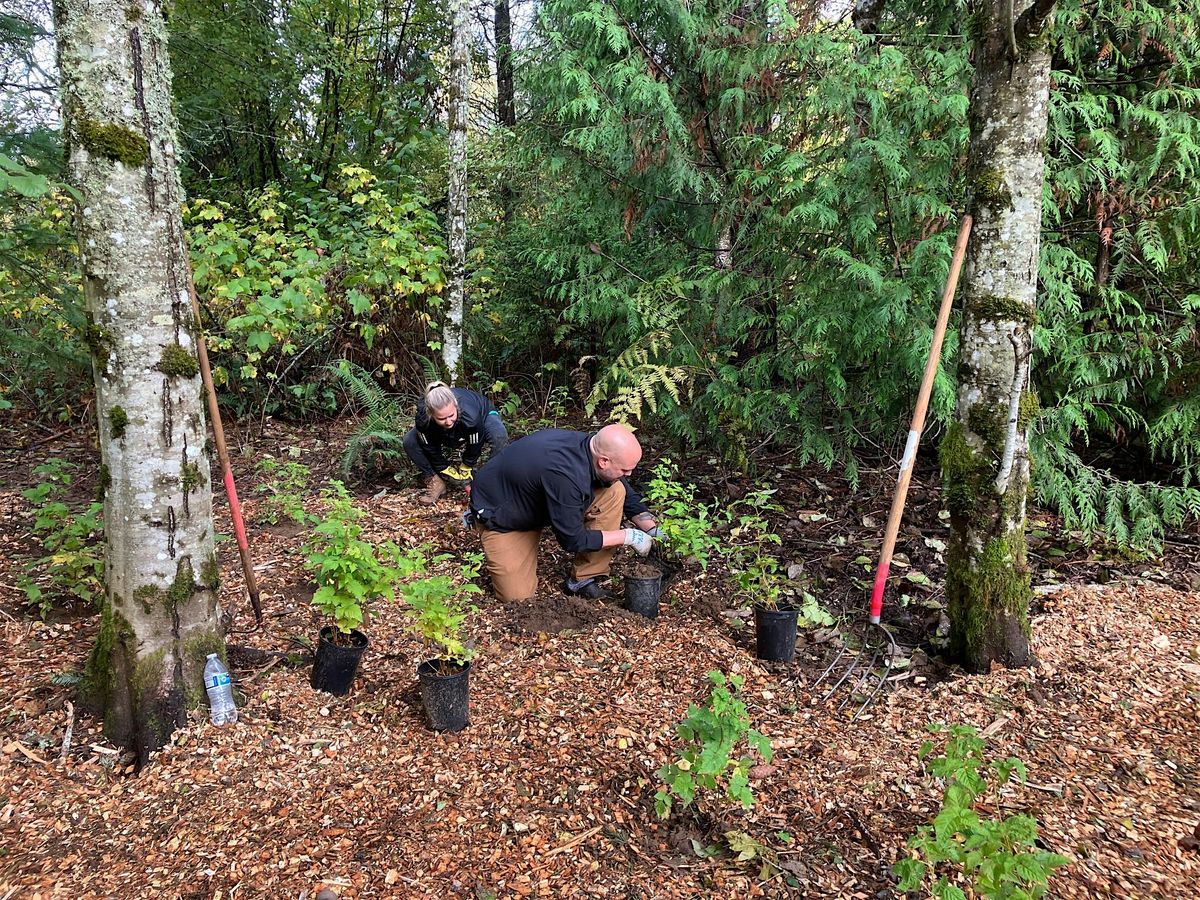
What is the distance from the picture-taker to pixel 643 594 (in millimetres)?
3932

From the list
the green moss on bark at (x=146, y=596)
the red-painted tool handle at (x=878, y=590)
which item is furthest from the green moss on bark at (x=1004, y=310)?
the green moss on bark at (x=146, y=596)

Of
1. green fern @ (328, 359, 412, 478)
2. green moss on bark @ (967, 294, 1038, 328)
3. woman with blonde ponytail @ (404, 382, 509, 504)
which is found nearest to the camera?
green moss on bark @ (967, 294, 1038, 328)

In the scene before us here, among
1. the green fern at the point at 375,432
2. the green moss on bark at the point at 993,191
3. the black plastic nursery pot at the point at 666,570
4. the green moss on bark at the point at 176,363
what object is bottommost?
the black plastic nursery pot at the point at 666,570

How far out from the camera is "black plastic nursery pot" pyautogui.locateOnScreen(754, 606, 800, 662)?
3.47 metres

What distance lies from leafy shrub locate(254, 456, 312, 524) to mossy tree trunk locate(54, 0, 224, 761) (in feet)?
5.13

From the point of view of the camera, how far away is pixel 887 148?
409 cm

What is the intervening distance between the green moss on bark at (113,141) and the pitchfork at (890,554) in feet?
10.5

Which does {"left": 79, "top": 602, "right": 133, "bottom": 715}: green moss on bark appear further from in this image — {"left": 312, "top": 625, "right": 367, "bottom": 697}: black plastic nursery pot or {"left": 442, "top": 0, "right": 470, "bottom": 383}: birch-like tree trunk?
{"left": 442, "top": 0, "right": 470, "bottom": 383}: birch-like tree trunk

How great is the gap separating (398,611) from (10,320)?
6.29 metres

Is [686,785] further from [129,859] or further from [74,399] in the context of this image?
[74,399]

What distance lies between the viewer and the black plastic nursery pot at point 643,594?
3924mm

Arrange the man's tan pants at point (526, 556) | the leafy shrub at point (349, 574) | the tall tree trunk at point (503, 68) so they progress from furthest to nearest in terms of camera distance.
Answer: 1. the tall tree trunk at point (503, 68)
2. the man's tan pants at point (526, 556)
3. the leafy shrub at point (349, 574)

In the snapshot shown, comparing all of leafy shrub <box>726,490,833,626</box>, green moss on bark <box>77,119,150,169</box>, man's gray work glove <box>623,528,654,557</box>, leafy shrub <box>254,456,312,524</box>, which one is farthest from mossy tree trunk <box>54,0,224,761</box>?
leafy shrub <box>726,490,833,626</box>

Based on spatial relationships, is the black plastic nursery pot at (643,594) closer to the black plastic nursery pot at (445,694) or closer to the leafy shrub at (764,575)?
the leafy shrub at (764,575)
